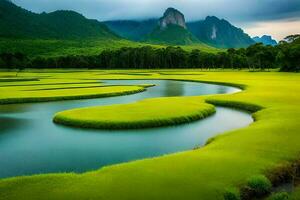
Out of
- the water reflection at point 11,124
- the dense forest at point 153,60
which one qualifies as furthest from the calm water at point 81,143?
the dense forest at point 153,60

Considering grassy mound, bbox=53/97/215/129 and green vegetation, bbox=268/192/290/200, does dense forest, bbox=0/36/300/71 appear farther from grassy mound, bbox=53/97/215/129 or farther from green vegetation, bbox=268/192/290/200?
green vegetation, bbox=268/192/290/200

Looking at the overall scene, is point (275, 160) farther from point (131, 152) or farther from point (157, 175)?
point (131, 152)

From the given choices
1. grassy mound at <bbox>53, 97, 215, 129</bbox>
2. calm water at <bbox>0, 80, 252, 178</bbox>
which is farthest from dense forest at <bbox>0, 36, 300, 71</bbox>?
calm water at <bbox>0, 80, 252, 178</bbox>

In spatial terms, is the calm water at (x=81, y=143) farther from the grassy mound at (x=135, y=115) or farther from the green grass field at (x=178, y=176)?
the green grass field at (x=178, y=176)

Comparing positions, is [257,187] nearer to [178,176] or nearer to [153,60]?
[178,176]

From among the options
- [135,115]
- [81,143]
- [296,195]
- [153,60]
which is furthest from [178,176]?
[153,60]

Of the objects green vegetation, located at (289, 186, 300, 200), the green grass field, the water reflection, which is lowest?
the water reflection
